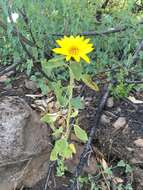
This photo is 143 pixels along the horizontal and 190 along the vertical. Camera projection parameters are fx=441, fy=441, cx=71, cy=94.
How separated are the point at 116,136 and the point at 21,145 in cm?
51

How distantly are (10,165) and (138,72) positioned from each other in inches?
36.4

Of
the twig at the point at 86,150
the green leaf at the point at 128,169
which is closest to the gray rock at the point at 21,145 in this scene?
the twig at the point at 86,150

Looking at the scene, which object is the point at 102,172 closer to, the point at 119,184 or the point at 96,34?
the point at 119,184

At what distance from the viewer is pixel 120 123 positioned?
7.89 ft

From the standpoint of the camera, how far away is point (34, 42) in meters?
2.66

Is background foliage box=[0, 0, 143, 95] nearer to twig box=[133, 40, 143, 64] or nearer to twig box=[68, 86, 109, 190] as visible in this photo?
twig box=[133, 40, 143, 64]

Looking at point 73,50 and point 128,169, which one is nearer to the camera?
point 73,50

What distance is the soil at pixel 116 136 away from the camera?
7.50 feet

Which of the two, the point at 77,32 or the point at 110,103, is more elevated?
the point at 77,32

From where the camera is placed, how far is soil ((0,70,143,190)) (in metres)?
2.29

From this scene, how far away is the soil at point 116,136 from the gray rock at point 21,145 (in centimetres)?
A: 8

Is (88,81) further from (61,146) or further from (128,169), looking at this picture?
(128,169)

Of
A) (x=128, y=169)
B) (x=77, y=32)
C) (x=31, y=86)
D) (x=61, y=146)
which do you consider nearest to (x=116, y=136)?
(x=128, y=169)

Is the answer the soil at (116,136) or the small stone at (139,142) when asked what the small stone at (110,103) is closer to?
the soil at (116,136)
